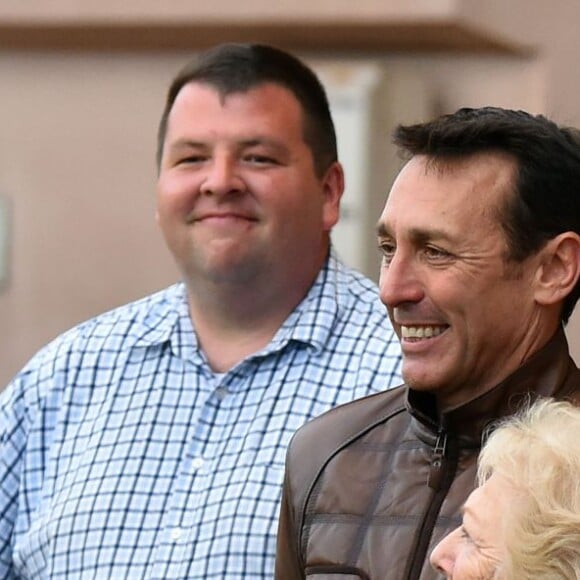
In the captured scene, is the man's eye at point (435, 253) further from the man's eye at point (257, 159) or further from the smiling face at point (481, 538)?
the man's eye at point (257, 159)

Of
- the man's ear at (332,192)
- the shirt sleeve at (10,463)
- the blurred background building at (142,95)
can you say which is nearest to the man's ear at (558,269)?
the man's ear at (332,192)

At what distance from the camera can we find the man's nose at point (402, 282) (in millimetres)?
2936

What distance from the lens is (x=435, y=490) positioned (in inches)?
115

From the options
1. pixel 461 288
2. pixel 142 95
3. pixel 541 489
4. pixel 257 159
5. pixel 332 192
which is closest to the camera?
pixel 541 489

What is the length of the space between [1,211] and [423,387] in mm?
5181

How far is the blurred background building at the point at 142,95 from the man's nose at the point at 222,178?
3.25m

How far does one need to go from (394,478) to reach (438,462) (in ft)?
0.33

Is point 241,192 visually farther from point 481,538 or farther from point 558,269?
point 481,538

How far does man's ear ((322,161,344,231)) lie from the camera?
4223mm

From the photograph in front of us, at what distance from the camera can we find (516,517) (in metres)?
2.53

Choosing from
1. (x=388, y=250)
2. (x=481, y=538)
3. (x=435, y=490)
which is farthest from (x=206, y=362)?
(x=481, y=538)

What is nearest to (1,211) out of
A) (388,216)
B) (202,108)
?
(202,108)

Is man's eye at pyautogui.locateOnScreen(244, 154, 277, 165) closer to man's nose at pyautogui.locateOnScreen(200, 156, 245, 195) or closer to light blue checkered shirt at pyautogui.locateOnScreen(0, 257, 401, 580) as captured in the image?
man's nose at pyautogui.locateOnScreen(200, 156, 245, 195)

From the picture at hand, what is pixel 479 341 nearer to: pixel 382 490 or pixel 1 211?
pixel 382 490
